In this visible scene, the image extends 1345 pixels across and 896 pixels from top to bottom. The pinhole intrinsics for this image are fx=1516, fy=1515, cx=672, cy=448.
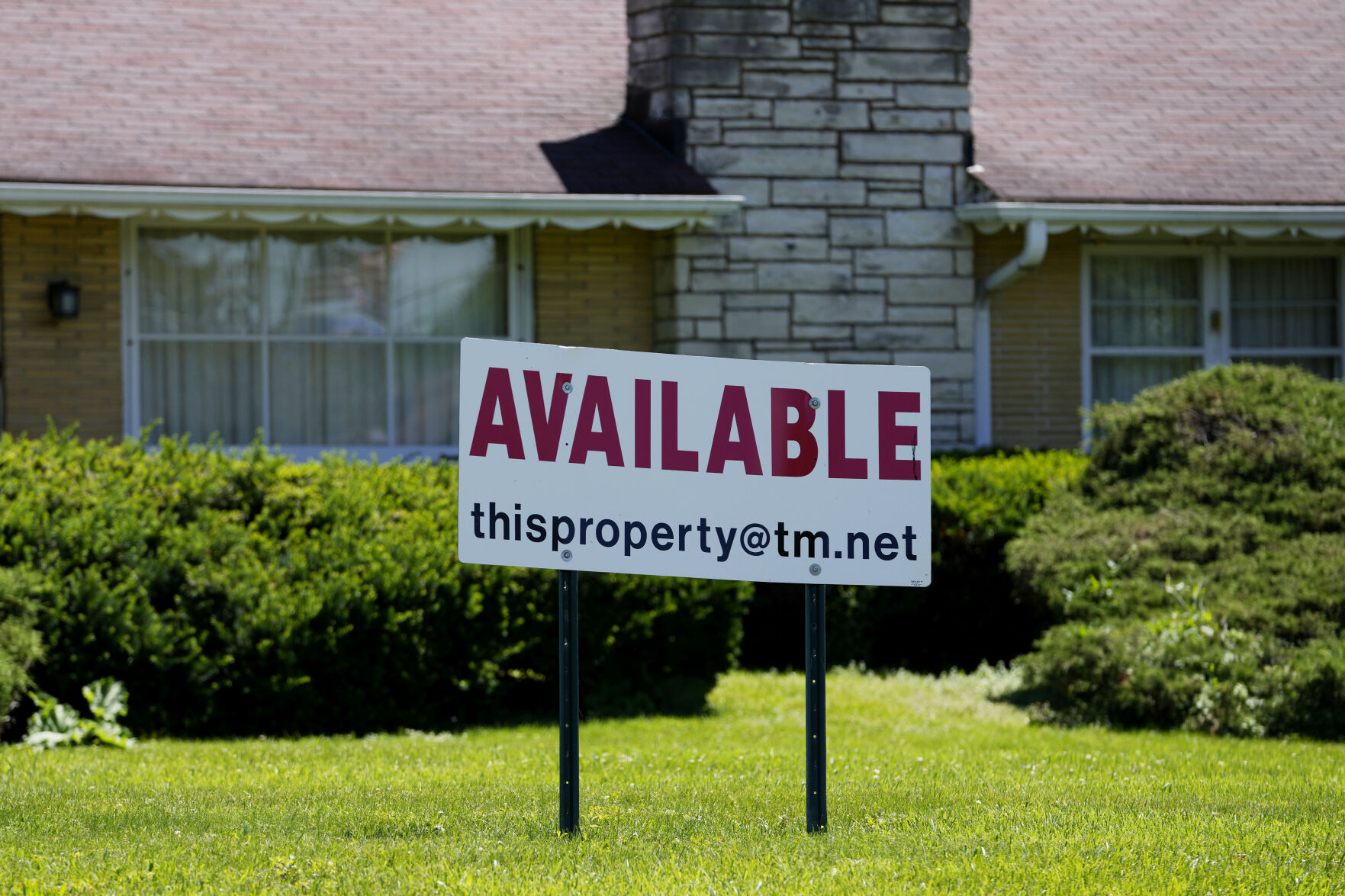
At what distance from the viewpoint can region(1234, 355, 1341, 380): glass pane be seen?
504 inches

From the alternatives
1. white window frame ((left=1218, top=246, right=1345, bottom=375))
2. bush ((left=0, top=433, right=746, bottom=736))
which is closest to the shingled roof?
bush ((left=0, top=433, right=746, bottom=736))

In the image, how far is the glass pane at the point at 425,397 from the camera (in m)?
11.6

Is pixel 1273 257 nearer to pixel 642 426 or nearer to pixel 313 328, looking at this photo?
pixel 313 328

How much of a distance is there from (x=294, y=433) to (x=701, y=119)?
3901 mm

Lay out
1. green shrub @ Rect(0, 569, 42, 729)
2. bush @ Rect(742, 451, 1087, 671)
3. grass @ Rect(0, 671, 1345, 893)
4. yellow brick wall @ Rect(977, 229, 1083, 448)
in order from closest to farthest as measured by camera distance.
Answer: grass @ Rect(0, 671, 1345, 893) < green shrub @ Rect(0, 569, 42, 729) < bush @ Rect(742, 451, 1087, 671) < yellow brick wall @ Rect(977, 229, 1083, 448)

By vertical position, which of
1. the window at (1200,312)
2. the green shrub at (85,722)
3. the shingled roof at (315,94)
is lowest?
the green shrub at (85,722)

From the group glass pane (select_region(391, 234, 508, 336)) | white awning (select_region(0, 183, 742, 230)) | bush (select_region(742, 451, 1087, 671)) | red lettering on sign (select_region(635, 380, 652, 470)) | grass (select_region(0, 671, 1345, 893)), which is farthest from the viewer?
glass pane (select_region(391, 234, 508, 336))

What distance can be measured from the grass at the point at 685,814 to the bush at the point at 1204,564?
0.33 m

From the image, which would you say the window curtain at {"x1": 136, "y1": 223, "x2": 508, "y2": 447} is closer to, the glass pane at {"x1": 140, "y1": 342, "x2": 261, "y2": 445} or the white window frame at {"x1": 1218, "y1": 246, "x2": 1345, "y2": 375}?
the glass pane at {"x1": 140, "y1": 342, "x2": 261, "y2": 445}

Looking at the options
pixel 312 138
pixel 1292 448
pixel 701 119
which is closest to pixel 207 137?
pixel 312 138

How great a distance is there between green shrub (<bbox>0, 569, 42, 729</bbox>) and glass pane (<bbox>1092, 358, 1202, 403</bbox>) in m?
8.51

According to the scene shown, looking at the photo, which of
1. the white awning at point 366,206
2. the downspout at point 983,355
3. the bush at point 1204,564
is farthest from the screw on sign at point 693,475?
the downspout at point 983,355

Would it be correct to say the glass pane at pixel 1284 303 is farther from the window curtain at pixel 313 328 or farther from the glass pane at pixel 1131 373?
the window curtain at pixel 313 328

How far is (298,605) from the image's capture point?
24.9 ft
